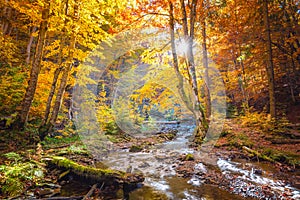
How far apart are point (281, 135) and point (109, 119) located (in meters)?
10.2

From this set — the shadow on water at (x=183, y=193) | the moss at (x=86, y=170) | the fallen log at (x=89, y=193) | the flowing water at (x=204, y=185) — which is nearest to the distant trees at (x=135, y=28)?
the moss at (x=86, y=170)

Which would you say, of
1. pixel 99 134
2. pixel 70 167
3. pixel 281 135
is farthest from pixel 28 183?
pixel 281 135

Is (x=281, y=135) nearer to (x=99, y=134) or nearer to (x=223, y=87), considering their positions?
(x=223, y=87)

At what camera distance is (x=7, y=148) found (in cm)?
626

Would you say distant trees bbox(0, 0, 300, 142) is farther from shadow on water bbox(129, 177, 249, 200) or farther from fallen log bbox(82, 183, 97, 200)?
shadow on water bbox(129, 177, 249, 200)

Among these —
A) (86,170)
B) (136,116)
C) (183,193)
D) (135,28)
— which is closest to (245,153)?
(183,193)

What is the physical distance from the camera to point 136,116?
56.7ft

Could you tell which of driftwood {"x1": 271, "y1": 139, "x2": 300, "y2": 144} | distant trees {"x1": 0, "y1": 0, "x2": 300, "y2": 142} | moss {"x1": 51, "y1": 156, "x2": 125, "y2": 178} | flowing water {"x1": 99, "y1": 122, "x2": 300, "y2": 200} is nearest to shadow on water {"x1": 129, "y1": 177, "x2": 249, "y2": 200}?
flowing water {"x1": 99, "y1": 122, "x2": 300, "y2": 200}

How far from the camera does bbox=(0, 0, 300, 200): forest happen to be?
4.40m

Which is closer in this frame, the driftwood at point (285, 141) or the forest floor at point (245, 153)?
the forest floor at point (245, 153)

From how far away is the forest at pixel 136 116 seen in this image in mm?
4402

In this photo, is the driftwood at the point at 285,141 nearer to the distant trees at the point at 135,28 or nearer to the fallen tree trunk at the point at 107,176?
the distant trees at the point at 135,28

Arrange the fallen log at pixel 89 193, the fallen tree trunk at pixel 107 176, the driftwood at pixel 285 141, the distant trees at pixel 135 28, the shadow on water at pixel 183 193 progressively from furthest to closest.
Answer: the distant trees at pixel 135 28, the driftwood at pixel 285 141, the fallen tree trunk at pixel 107 176, the shadow on water at pixel 183 193, the fallen log at pixel 89 193

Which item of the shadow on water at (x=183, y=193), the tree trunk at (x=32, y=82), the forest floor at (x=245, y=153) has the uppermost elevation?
the tree trunk at (x=32, y=82)
